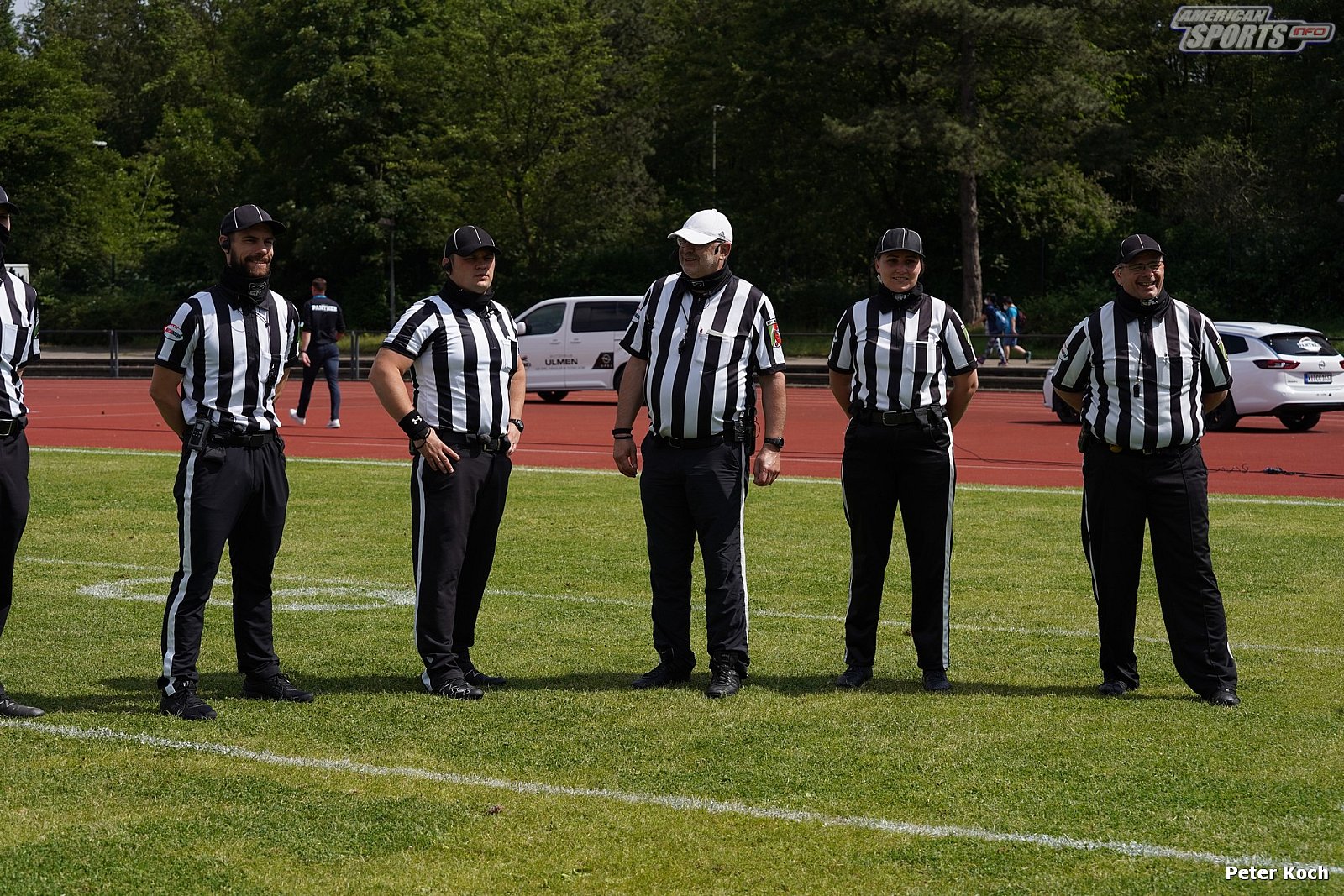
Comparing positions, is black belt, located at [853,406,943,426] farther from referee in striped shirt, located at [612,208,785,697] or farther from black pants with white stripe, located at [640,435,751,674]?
black pants with white stripe, located at [640,435,751,674]

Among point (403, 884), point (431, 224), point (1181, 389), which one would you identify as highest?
point (431, 224)

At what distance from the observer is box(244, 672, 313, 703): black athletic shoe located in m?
7.00

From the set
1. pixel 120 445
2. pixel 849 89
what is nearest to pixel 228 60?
pixel 849 89

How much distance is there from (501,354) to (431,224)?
57.5 m

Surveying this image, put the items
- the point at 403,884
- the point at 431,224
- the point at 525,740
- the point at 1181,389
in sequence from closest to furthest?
the point at 403,884 < the point at 525,740 < the point at 1181,389 < the point at 431,224

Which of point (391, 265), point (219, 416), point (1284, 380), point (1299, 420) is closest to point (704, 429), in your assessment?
point (219, 416)

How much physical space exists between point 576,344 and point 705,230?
22.0 meters

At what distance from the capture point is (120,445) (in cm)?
2075

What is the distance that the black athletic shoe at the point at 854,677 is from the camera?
7.32 m

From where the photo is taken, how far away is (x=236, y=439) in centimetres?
679

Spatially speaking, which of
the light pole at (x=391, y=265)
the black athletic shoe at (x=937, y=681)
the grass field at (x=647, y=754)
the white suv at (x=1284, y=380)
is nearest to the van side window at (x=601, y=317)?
the white suv at (x=1284, y=380)

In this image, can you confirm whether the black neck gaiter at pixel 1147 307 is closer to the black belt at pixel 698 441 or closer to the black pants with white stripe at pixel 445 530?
the black belt at pixel 698 441

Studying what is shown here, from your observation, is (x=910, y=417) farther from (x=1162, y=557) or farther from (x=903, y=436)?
(x=1162, y=557)

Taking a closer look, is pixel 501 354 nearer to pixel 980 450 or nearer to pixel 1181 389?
pixel 1181 389
